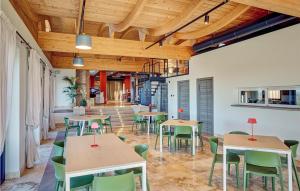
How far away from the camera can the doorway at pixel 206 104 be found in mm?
7336

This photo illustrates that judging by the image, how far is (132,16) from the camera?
4855 mm

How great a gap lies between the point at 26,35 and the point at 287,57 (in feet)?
18.9

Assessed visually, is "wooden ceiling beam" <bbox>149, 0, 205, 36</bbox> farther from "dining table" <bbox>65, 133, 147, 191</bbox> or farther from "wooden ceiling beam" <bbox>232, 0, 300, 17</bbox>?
"dining table" <bbox>65, 133, 147, 191</bbox>

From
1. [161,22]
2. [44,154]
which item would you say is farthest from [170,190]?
[161,22]

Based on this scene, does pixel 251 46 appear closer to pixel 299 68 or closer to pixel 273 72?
pixel 273 72

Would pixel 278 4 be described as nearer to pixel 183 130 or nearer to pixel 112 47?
pixel 183 130

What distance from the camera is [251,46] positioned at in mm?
5645

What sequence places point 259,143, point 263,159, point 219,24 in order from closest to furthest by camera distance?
point 263,159, point 259,143, point 219,24

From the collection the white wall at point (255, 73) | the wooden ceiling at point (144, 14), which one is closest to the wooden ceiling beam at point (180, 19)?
the wooden ceiling at point (144, 14)

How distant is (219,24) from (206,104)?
10.3 ft

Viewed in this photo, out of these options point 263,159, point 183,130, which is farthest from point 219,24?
point 263,159

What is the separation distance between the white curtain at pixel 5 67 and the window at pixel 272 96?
5.62 metres

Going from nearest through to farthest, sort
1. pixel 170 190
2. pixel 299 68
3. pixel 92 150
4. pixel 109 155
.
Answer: pixel 109 155
pixel 92 150
pixel 170 190
pixel 299 68

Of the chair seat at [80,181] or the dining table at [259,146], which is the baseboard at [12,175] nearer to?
the chair seat at [80,181]
